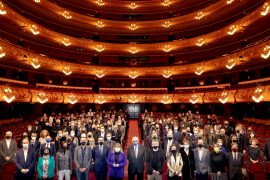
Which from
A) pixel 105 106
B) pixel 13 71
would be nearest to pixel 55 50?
pixel 13 71

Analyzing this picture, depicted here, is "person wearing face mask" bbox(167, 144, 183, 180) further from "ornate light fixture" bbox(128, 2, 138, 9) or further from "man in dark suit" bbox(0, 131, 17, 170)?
"ornate light fixture" bbox(128, 2, 138, 9)

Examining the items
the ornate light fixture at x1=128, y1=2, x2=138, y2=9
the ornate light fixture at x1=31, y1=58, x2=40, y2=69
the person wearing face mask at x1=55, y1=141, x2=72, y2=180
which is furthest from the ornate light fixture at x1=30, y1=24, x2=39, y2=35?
the person wearing face mask at x1=55, y1=141, x2=72, y2=180

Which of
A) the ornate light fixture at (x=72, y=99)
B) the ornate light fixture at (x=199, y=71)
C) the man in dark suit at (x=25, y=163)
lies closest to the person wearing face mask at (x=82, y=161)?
the man in dark suit at (x=25, y=163)

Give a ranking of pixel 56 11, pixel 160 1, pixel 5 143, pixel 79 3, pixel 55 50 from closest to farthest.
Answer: pixel 5 143 < pixel 56 11 < pixel 55 50 < pixel 79 3 < pixel 160 1

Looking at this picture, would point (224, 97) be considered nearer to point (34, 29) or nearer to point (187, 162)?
point (187, 162)

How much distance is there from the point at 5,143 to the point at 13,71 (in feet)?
57.3

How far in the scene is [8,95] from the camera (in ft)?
53.5

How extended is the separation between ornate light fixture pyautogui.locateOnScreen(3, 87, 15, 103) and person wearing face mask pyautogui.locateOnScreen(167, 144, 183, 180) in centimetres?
1361

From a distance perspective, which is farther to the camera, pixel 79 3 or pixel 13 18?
pixel 79 3

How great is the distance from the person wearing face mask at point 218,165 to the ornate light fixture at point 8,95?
14.4 metres

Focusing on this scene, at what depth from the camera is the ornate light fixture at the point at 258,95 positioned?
660 inches

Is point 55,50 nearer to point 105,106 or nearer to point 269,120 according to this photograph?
point 105,106

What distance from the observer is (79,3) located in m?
31.1

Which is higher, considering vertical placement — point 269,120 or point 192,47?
point 192,47
